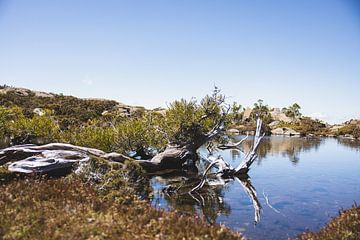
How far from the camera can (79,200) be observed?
8664 millimetres

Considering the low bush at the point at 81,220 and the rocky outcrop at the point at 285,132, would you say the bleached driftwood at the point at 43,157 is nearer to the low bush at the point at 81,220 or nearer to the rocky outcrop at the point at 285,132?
the low bush at the point at 81,220

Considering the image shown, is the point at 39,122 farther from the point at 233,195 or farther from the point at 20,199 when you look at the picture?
the point at 20,199

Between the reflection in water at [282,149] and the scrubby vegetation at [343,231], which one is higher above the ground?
the scrubby vegetation at [343,231]

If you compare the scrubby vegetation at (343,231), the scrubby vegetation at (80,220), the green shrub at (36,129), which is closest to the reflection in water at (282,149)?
the green shrub at (36,129)

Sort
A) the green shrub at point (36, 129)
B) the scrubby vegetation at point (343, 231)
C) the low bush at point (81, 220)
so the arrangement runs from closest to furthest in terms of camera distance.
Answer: the low bush at point (81, 220) < the scrubby vegetation at point (343, 231) < the green shrub at point (36, 129)

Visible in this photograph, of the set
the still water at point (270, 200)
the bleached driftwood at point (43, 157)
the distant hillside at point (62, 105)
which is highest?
the distant hillside at point (62, 105)

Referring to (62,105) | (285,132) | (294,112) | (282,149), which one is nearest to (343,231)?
(282,149)

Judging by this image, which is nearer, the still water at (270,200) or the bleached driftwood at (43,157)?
the bleached driftwood at (43,157)

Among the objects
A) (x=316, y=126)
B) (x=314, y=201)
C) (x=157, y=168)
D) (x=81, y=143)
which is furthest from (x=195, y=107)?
(x=316, y=126)

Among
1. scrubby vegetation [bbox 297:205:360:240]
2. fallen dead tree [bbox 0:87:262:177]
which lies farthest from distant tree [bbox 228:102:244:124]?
scrubby vegetation [bbox 297:205:360:240]

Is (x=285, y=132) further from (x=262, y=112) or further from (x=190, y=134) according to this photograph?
(x=190, y=134)

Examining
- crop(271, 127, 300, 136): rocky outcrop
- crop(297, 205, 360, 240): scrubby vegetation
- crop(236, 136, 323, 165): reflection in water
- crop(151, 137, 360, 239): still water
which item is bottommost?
crop(151, 137, 360, 239): still water

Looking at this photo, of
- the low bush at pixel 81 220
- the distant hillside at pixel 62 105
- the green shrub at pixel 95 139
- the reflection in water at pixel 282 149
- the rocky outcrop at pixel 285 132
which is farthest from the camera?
the rocky outcrop at pixel 285 132

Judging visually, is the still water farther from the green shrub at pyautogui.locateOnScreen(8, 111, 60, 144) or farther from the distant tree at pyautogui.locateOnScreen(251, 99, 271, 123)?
the distant tree at pyautogui.locateOnScreen(251, 99, 271, 123)
